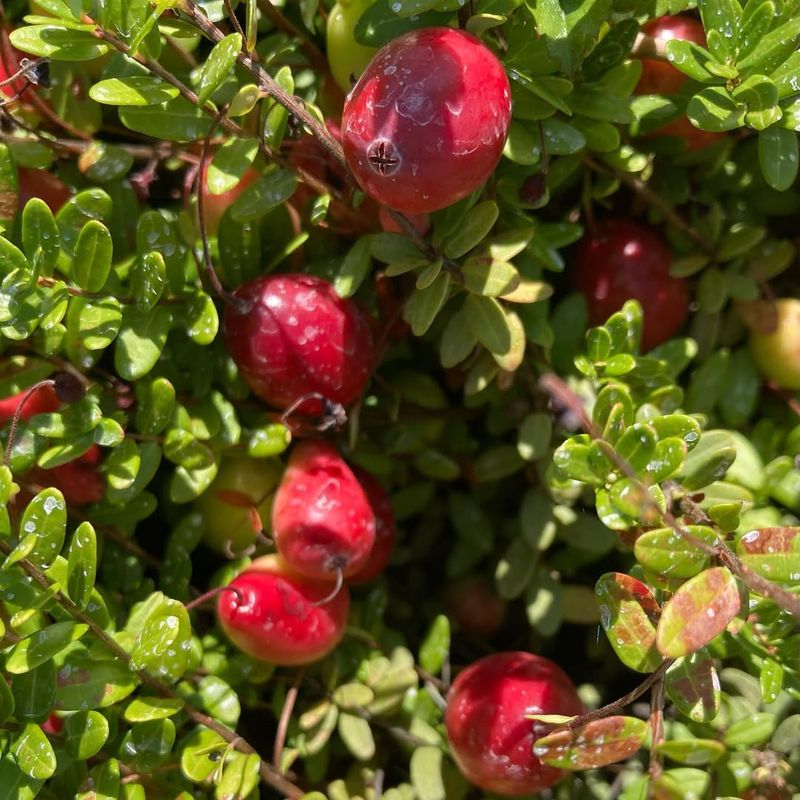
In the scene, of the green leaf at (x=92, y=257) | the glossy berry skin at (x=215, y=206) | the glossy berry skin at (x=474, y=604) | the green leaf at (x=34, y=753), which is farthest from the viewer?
the glossy berry skin at (x=474, y=604)

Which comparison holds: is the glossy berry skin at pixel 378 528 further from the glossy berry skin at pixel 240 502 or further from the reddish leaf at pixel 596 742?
the reddish leaf at pixel 596 742

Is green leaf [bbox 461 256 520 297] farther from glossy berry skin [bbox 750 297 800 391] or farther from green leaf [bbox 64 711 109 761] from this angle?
green leaf [bbox 64 711 109 761]

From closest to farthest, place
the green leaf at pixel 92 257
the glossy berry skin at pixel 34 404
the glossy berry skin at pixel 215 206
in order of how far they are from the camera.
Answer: the green leaf at pixel 92 257, the glossy berry skin at pixel 34 404, the glossy berry skin at pixel 215 206

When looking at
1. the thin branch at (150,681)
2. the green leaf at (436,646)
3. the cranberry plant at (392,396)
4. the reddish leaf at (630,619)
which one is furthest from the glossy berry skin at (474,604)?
the reddish leaf at (630,619)

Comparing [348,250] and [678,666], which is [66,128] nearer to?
[348,250]

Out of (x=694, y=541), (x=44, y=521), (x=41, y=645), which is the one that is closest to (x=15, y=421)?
(x=44, y=521)

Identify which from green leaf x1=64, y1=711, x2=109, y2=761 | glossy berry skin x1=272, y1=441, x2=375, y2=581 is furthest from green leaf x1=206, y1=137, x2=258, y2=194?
green leaf x1=64, y1=711, x2=109, y2=761
